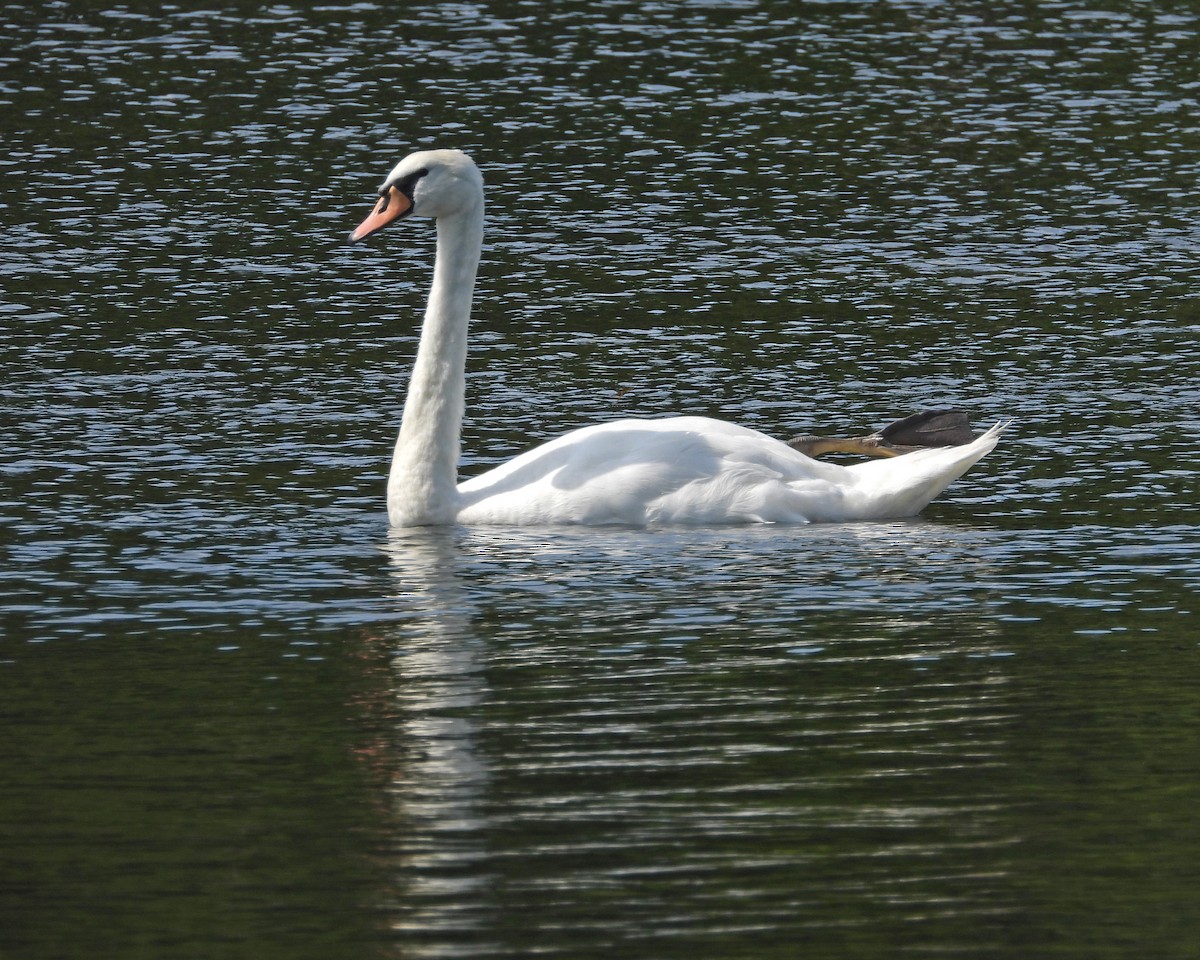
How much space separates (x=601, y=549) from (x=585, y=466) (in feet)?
2.13

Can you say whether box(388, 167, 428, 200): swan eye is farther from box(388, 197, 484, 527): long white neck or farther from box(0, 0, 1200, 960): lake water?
box(0, 0, 1200, 960): lake water

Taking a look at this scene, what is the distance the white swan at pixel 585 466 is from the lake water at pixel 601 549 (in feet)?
0.88

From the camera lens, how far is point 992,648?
12.1 metres

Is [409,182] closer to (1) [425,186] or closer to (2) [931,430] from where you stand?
(1) [425,186]

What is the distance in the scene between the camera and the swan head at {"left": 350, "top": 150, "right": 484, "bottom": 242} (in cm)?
1508

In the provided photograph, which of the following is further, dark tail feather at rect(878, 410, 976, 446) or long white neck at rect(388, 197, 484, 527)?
dark tail feather at rect(878, 410, 976, 446)

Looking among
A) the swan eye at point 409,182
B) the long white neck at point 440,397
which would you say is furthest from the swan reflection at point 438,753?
the swan eye at point 409,182

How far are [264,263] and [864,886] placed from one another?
50.8 ft

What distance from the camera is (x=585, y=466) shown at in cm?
1462

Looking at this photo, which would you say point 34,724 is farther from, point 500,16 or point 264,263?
point 500,16

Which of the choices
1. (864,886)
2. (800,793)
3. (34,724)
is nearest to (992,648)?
(800,793)

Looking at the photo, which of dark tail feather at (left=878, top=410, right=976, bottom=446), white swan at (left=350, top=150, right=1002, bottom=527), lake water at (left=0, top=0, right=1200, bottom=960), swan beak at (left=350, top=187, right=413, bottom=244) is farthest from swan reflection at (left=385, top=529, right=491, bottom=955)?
dark tail feather at (left=878, top=410, right=976, bottom=446)

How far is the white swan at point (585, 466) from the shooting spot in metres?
14.6

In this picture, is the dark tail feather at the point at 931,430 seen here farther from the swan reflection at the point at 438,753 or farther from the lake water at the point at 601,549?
the swan reflection at the point at 438,753
